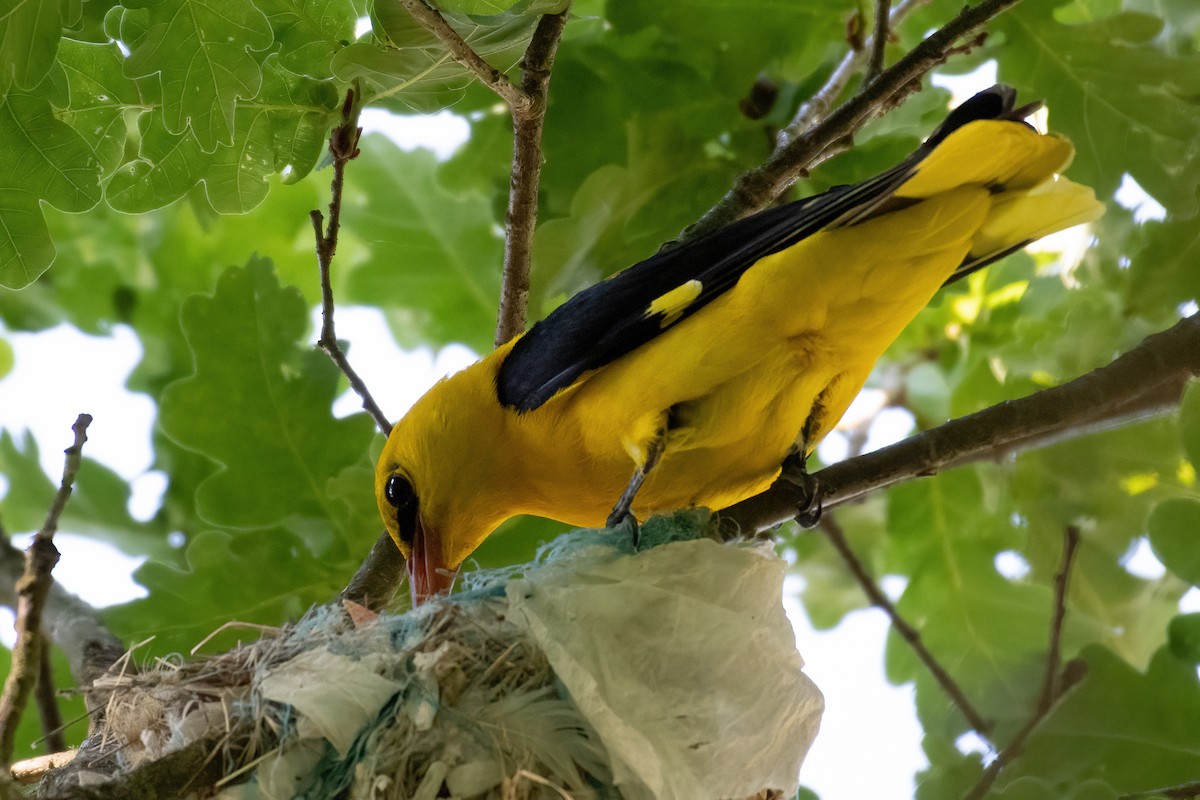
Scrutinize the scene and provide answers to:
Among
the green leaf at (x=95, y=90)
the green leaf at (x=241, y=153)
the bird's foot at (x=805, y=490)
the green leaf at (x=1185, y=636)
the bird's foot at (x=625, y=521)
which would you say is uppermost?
the green leaf at (x=95, y=90)

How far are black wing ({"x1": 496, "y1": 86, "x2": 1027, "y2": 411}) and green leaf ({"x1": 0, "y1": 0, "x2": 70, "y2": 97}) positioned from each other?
1.13 metres

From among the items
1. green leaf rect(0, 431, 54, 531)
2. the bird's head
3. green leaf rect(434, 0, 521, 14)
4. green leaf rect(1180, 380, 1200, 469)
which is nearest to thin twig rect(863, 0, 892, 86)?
green leaf rect(434, 0, 521, 14)

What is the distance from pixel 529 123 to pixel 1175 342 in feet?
4.89

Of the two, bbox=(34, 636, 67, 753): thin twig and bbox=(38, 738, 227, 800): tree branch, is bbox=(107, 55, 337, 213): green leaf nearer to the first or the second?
bbox=(34, 636, 67, 753): thin twig

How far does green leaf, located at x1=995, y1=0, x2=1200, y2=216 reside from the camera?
304 centimetres

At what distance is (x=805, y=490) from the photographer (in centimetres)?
268

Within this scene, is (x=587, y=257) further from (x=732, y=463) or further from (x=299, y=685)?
(x=299, y=685)

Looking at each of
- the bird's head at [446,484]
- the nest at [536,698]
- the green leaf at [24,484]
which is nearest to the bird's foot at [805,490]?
the nest at [536,698]

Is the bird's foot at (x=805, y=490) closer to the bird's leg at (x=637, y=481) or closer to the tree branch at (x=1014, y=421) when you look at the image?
the tree branch at (x=1014, y=421)

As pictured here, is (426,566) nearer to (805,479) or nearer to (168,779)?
(805,479)

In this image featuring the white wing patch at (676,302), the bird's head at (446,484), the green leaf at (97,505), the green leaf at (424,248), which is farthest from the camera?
the green leaf at (424,248)

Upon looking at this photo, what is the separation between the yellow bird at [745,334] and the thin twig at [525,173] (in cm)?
16

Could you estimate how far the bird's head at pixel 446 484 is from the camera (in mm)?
2828

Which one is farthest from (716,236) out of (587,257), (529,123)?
(587,257)
